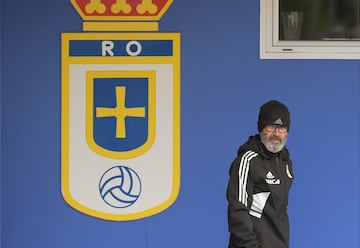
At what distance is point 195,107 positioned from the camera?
5574 mm

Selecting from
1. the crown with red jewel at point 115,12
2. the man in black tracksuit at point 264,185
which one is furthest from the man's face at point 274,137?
the crown with red jewel at point 115,12

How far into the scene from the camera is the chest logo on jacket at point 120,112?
5.55m

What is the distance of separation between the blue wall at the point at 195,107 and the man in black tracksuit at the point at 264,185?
1453 mm

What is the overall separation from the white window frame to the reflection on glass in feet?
0.20

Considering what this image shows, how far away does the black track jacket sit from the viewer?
393cm

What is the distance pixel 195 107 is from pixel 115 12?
87cm

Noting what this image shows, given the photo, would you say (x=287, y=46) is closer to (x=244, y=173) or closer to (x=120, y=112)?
(x=120, y=112)

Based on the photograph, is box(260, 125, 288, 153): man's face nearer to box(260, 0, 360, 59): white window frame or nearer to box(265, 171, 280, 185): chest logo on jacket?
box(265, 171, 280, 185): chest logo on jacket

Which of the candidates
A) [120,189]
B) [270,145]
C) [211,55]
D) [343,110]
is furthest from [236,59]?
[270,145]

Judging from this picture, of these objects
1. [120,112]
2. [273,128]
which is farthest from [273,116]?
[120,112]

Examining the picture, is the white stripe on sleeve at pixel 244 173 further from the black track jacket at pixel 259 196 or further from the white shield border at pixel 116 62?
the white shield border at pixel 116 62

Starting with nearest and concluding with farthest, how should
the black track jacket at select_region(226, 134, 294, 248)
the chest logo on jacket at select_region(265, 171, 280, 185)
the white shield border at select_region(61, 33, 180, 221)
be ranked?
1. the black track jacket at select_region(226, 134, 294, 248)
2. the chest logo on jacket at select_region(265, 171, 280, 185)
3. the white shield border at select_region(61, 33, 180, 221)

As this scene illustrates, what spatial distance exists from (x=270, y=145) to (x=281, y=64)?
1.61 m

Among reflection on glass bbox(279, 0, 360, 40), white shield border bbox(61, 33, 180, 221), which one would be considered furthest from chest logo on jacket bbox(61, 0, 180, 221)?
reflection on glass bbox(279, 0, 360, 40)
